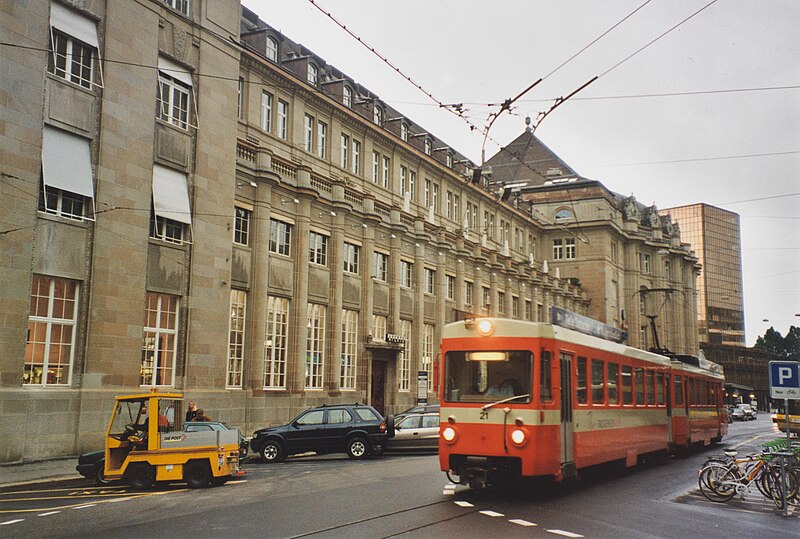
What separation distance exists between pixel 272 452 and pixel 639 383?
35.4 ft

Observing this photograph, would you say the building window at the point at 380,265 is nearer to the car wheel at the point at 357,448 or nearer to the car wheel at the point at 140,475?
the car wheel at the point at 357,448

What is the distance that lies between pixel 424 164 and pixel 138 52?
25.5m

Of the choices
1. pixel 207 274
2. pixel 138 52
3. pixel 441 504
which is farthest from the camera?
pixel 207 274

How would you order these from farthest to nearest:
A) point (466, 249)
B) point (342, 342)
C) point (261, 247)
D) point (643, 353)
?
1. point (466, 249)
2. point (342, 342)
3. point (261, 247)
4. point (643, 353)

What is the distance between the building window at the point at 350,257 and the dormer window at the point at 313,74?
8.51m

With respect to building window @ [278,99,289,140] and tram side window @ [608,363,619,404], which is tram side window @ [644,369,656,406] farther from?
building window @ [278,99,289,140]

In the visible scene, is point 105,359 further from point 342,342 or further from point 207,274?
point 342,342

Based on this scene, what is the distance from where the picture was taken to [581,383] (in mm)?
14219

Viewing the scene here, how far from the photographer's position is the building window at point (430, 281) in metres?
43.0

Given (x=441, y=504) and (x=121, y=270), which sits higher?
(x=121, y=270)

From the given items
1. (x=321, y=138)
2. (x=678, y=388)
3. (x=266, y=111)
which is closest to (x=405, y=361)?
(x=321, y=138)

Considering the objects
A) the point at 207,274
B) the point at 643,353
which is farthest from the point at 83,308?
the point at 643,353

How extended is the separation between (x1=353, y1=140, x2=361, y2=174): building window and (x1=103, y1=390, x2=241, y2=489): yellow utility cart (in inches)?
1031

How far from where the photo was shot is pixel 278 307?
102 feet
